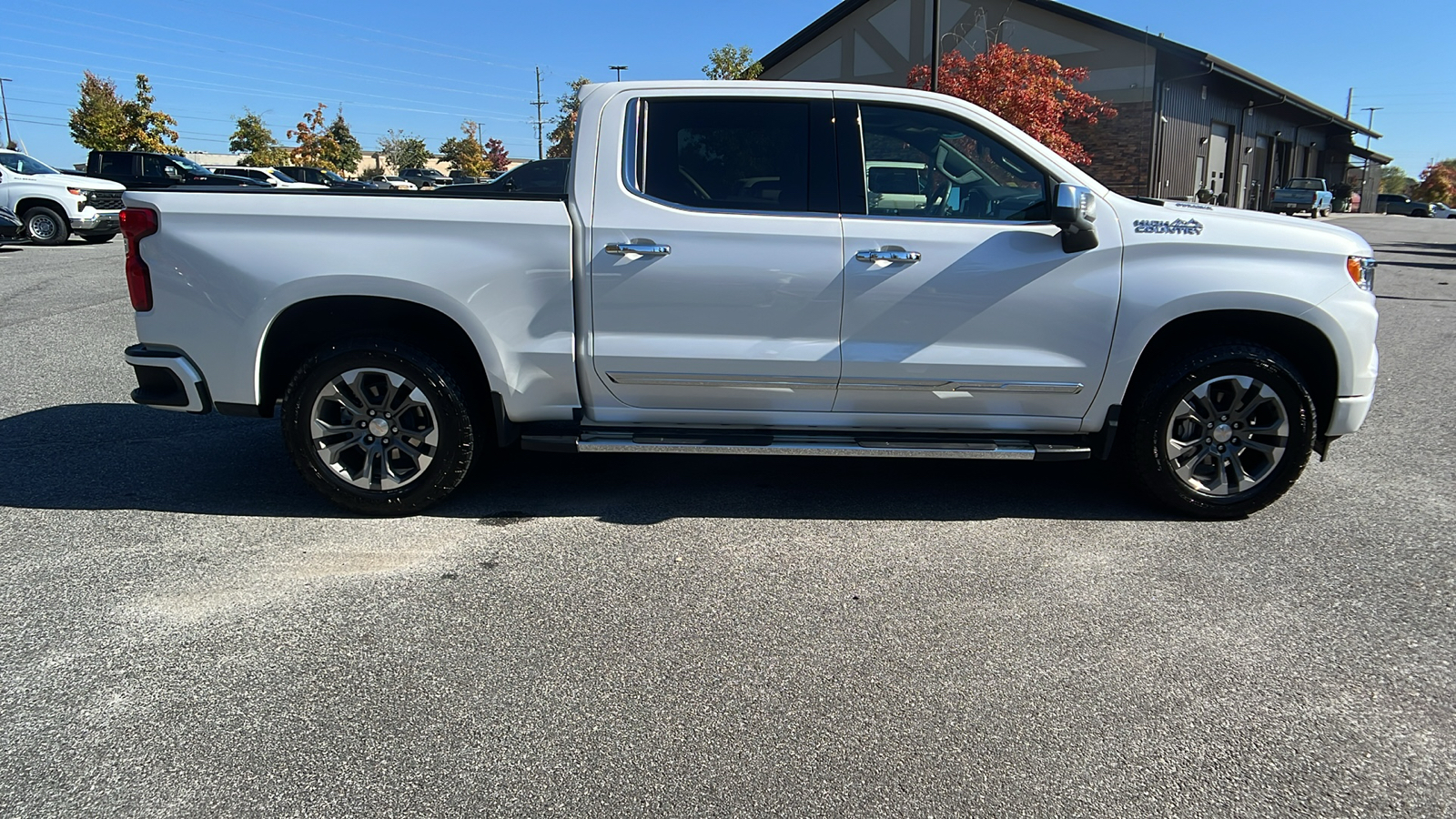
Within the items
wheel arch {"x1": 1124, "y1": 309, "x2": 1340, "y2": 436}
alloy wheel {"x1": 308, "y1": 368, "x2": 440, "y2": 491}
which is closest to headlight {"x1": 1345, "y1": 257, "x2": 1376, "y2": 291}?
wheel arch {"x1": 1124, "y1": 309, "x2": 1340, "y2": 436}

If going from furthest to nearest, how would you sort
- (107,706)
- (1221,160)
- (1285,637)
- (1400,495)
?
1. (1221,160)
2. (1400,495)
3. (1285,637)
4. (107,706)

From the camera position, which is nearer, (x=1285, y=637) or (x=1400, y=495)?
(x=1285, y=637)

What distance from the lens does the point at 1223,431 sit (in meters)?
4.58

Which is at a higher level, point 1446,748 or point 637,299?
point 637,299

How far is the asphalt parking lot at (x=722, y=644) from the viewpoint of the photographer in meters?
2.64

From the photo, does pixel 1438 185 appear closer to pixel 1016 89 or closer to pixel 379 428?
pixel 1016 89

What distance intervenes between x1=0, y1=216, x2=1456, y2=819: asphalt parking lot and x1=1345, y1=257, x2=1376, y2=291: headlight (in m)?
1.16

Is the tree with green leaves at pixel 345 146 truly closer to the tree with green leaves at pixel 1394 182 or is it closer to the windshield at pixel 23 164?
the windshield at pixel 23 164

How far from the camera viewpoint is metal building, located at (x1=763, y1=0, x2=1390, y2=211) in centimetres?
3005

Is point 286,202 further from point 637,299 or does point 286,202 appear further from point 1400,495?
point 1400,495

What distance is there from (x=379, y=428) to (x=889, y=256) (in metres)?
2.54

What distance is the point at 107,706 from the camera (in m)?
2.98

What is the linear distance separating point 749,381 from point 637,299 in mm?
652

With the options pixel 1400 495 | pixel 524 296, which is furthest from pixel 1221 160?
pixel 524 296
